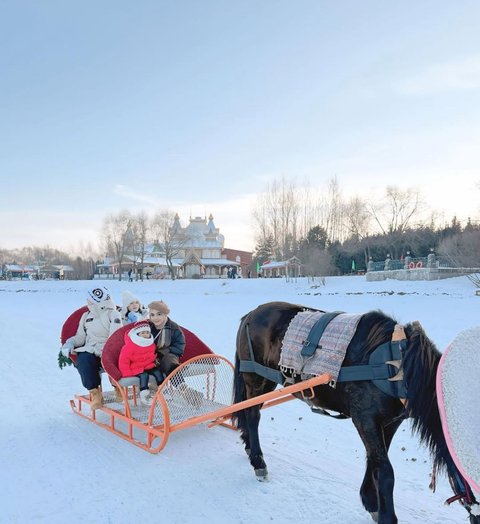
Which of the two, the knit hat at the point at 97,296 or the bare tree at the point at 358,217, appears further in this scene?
the bare tree at the point at 358,217

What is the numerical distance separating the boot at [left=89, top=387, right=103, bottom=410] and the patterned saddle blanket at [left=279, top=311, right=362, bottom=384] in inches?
97.4

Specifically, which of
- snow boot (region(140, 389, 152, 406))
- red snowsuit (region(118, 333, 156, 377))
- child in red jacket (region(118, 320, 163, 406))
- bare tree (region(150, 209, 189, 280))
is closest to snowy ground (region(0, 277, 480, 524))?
snow boot (region(140, 389, 152, 406))

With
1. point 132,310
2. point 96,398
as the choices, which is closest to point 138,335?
point 96,398

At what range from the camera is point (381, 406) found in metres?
3.05

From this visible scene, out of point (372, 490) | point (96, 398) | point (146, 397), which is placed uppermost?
point (146, 397)

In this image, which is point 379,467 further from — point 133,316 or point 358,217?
point 358,217

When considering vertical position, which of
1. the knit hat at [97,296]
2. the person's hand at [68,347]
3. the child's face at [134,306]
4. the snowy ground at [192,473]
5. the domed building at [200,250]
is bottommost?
the snowy ground at [192,473]

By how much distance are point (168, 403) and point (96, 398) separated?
890 mm

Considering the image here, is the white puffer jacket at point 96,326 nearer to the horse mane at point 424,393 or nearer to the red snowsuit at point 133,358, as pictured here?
the red snowsuit at point 133,358

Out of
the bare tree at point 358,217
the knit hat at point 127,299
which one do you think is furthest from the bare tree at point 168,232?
the knit hat at point 127,299

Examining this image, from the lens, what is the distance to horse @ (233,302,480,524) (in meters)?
2.68

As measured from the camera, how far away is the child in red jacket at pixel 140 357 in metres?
4.70

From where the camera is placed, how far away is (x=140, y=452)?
4.37 m

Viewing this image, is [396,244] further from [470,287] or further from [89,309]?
[89,309]
